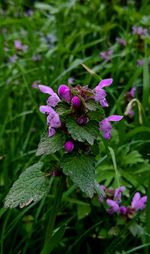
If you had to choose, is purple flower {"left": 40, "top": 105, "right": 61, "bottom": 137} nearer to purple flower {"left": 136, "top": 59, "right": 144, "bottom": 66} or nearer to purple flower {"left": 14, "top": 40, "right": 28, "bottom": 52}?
purple flower {"left": 136, "top": 59, "right": 144, "bottom": 66}

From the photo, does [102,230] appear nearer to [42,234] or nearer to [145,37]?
[42,234]

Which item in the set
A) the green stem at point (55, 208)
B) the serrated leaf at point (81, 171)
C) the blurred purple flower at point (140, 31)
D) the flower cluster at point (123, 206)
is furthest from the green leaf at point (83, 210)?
the blurred purple flower at point (140, 31)

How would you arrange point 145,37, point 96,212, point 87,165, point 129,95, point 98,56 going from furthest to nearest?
point 98,56 < point 145,37 < point 129,95 < point 96,212 < point 87,165

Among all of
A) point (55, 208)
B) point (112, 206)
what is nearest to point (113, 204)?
point (112, 206)

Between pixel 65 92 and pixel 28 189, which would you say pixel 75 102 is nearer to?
pixel 65 92

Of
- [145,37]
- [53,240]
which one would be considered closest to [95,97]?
[53,240]

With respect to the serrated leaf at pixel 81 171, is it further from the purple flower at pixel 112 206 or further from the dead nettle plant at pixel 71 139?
the purple flower at pixel 112 206
